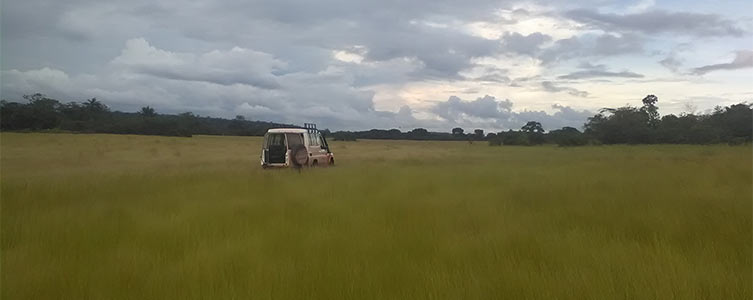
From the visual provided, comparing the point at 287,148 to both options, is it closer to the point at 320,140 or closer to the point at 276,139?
the point at 276,139

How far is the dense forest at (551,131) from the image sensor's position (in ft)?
208

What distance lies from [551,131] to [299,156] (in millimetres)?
83337

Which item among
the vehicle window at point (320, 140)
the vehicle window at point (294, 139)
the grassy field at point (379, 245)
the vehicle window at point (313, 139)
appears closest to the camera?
the grassy field at point (379, 245)

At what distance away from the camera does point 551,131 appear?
320ft

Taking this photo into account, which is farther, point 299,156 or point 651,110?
point 651,110

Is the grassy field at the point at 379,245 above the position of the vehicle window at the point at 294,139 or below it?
below

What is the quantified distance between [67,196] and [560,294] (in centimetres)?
984

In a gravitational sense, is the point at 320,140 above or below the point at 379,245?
above

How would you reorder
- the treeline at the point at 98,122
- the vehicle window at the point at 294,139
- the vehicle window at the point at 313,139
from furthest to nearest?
the treeline at the point at 98,122
the vehicle window at the point at 313,139
the vehicle window at the point at 294,139

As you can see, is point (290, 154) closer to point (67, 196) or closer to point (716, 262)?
point (67, 196)

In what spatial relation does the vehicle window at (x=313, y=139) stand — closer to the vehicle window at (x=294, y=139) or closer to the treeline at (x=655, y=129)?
the vehicle window at (x=294, y=139)

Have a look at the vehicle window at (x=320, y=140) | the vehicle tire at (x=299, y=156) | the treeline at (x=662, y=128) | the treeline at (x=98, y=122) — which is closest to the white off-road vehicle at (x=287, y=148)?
the vehicle tire at (x=299, y=156)

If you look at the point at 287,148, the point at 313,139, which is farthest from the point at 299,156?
the point at 313,139

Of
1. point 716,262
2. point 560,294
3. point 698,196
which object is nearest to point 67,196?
point 560,294
